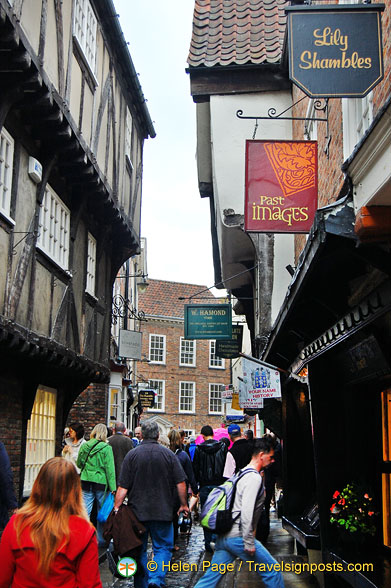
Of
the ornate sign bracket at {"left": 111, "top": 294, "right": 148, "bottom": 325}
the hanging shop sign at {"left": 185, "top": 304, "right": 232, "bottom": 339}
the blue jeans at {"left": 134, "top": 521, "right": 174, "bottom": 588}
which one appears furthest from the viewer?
the ornate sign bracket at {"left": 111, "top": 294, "right": 148, "bottom": 325}

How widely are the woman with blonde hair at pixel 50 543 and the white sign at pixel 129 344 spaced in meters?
16.0

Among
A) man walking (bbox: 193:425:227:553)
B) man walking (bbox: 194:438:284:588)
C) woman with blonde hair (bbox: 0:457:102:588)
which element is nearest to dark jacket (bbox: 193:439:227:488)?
man walking (bbox: 193:425:227:553)

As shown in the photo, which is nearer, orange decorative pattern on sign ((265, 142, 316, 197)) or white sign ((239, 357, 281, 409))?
orange decorative pattern on sign ((265, 142, 316, 197))

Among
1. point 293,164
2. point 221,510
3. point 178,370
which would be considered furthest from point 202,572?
point 178,370

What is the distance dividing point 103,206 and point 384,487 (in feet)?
26.3

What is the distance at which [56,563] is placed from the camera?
3.19 m

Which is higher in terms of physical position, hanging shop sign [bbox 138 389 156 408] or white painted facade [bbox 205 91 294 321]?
white painted facade [bbox 205 91 294 321]

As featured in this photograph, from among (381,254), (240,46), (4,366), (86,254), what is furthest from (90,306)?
(381,254)

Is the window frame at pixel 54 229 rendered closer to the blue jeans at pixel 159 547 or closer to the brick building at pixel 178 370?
the blue jeans at pixel 159 547

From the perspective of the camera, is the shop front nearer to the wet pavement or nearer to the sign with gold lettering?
the wet pavement

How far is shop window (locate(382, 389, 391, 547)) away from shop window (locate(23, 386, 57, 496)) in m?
5.90

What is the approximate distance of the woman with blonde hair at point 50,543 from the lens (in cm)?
318

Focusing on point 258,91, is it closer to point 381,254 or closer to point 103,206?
point 103,206

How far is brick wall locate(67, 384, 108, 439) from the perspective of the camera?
58.0 ft
